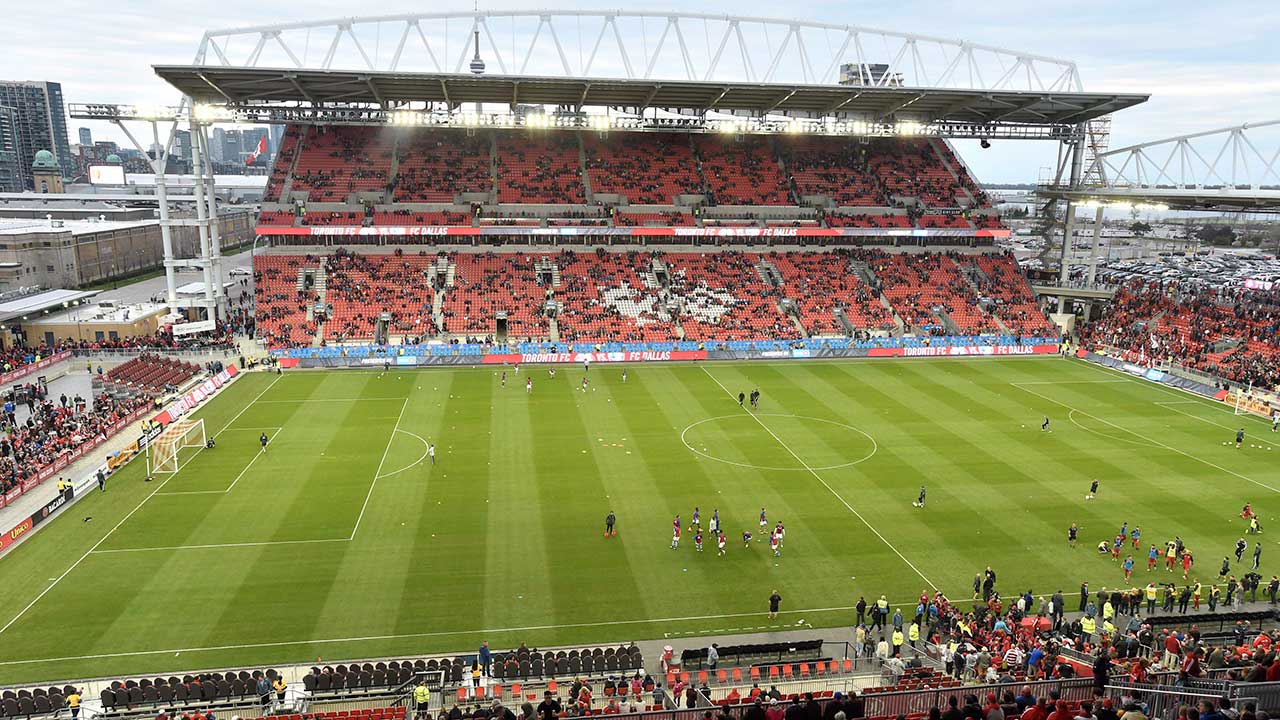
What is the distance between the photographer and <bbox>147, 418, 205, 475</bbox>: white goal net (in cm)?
3378

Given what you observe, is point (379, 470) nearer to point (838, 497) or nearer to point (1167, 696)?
point (838, 497)

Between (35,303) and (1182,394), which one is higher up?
(35,303)

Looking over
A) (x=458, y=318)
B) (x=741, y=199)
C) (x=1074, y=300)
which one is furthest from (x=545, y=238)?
(x=1074, y=300)

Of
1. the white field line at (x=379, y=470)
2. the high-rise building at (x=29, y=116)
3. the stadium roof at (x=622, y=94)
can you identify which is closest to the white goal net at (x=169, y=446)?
the white field line at (x=379, y=470)

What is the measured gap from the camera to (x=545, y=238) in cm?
6800

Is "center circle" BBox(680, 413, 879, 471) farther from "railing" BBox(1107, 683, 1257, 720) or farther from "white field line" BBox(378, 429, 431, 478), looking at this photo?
"railing" BBox(1107, 683, 1257, 720)

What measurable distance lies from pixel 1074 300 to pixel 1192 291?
30.0 ft

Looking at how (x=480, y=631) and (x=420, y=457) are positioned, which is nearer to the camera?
(x=480, y=631)

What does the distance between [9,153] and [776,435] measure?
177393 millimetres

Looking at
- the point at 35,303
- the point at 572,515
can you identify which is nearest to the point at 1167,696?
the point at 572,515

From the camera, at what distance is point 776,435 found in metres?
39.5

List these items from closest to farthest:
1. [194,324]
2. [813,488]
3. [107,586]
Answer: [107,586], [813,488], [194,324]

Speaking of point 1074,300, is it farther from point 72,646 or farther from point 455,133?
point 72,646

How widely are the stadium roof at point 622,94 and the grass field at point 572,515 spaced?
76.8ft
